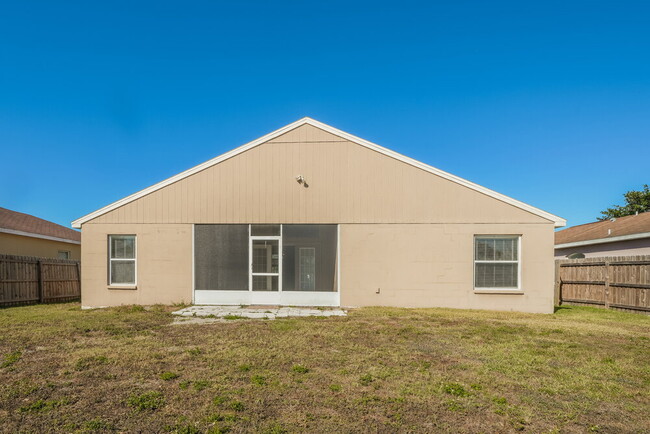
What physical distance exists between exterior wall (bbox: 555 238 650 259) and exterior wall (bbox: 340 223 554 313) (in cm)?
603

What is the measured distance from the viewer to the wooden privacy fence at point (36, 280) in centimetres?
1256

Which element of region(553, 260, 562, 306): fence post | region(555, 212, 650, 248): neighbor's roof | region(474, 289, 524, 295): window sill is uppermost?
region(555, 212, 650, 248): neighbor's roof

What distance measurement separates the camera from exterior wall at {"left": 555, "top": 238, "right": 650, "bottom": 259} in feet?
46.7

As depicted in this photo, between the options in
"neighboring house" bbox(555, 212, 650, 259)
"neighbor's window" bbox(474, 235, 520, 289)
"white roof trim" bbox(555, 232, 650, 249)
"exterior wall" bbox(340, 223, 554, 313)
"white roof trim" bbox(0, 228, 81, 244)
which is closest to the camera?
"exterior wall" bbox(340, 223, 554, 313)

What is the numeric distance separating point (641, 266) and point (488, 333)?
6.77 metres

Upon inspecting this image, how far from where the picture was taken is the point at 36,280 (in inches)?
536

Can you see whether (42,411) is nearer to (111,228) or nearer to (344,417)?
(344,417)

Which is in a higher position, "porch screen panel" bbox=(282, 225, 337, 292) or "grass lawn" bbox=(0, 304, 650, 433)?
"porch screen panel" bbox=(282, 225, 337, 292)

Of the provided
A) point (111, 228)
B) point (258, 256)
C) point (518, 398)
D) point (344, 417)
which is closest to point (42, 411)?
point (344, 417)

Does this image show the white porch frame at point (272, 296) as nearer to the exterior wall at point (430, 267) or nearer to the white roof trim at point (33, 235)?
the exterior wall at point (430, 267)

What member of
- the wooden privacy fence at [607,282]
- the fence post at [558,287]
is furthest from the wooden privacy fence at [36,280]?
the wooden privacy fence at [607,282]

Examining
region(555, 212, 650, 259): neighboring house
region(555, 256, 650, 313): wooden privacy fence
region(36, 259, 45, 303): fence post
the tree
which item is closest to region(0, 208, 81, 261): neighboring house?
region(36, 259, 45, 303): fence post

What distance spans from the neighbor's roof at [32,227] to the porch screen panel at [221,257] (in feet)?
31.9

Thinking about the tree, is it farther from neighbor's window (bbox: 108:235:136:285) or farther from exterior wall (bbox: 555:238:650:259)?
neighbor's window (bbox: 108:235:136:285)
